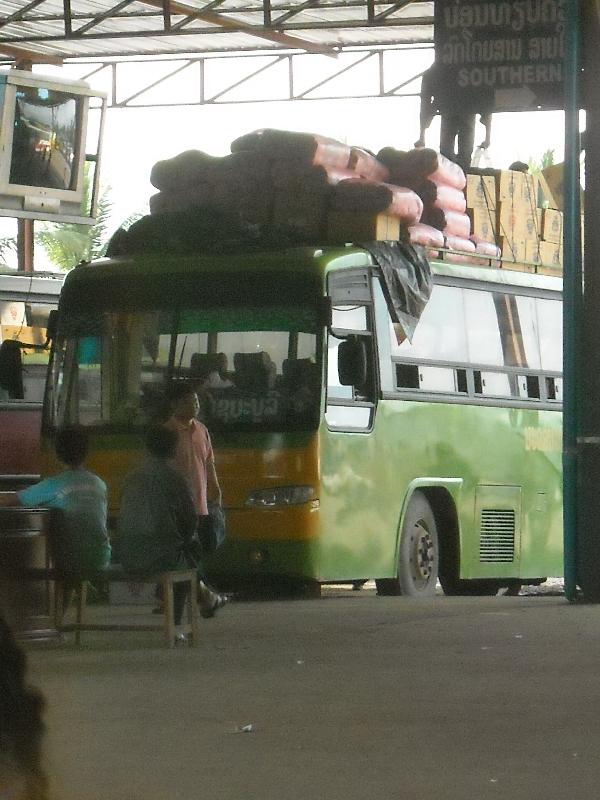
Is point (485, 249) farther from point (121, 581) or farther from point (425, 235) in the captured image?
point (121, 581)

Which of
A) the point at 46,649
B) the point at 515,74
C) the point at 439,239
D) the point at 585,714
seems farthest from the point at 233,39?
the point at 585,714

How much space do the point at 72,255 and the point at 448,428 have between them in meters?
34.2

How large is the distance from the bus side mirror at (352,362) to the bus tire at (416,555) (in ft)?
6.42

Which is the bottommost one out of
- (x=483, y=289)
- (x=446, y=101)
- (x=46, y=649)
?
(x=46, y=649)

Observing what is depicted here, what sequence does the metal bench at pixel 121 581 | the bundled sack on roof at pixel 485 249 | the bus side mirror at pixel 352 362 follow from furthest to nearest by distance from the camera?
the bundled sack on roof at pixel 485 249 < the bus side mirror at pixel 352 362 < the metal bench at pixel 121 581

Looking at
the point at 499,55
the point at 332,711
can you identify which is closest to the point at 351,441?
the point at 499,55

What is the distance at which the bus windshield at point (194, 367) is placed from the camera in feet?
57.9

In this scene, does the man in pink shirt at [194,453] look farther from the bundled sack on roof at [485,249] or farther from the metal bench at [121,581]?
the bundled sack on roof at [485,249]

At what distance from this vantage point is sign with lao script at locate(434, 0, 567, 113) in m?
21.6

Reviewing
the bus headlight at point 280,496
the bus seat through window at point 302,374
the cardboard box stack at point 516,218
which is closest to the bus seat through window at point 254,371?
the bus seat through window at point 302,374

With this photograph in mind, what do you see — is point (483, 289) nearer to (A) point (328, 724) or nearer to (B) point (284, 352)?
(B) point (284, 352)

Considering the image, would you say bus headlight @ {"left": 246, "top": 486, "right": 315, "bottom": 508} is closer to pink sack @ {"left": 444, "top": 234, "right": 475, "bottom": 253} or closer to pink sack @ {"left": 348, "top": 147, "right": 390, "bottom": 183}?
pink sack @ {"left": 348, "top": 147, "right": 390, "bottom": 183}

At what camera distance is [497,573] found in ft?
65.4

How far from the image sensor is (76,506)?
13.4m
